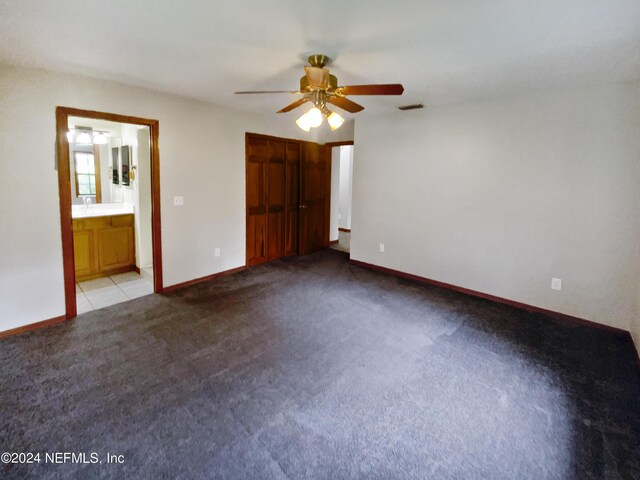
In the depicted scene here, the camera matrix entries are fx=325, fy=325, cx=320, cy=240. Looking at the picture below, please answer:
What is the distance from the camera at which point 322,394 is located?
2.15m

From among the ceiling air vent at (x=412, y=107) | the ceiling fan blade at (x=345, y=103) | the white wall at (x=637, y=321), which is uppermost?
the ceiling air vent at (x=412, y=107)

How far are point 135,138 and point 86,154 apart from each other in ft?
4.92

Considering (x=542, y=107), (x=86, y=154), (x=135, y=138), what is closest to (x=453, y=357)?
(x=542, y=107)

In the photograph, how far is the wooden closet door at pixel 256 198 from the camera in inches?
189

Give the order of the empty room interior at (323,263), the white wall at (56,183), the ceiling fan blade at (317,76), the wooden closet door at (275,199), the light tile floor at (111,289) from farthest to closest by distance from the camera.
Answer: the wooden closet door at (275,199) → the light tile floor at (111,289) → the white wall at (56,183) → the ceiling fan blade at (317,76) → the empty room interior at (323,263)

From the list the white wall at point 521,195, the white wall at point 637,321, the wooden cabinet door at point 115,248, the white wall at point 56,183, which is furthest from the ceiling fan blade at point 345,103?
the wooden cabinet door at point 115,248

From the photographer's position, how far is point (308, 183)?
5.70 meters

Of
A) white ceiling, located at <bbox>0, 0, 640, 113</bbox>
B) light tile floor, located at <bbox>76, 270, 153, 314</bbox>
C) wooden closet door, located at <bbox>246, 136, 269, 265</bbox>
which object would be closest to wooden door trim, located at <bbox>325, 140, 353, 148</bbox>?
wooden closet door, located at <bbox>246, 136, 269, 265</bbox>

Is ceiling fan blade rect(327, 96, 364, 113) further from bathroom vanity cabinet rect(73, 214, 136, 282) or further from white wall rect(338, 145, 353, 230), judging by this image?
white wall rect(338, 145, 353, 230)

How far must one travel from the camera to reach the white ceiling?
1.81 metres

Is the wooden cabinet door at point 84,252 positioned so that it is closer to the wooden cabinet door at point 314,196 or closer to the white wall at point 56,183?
the white wall at point 56,183

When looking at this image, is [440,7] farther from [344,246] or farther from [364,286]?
[344,246]

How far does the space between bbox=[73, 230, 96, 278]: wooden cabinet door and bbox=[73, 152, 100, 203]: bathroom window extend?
1527 mm

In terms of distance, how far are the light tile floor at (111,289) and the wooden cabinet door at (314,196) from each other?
2548 millimetres
